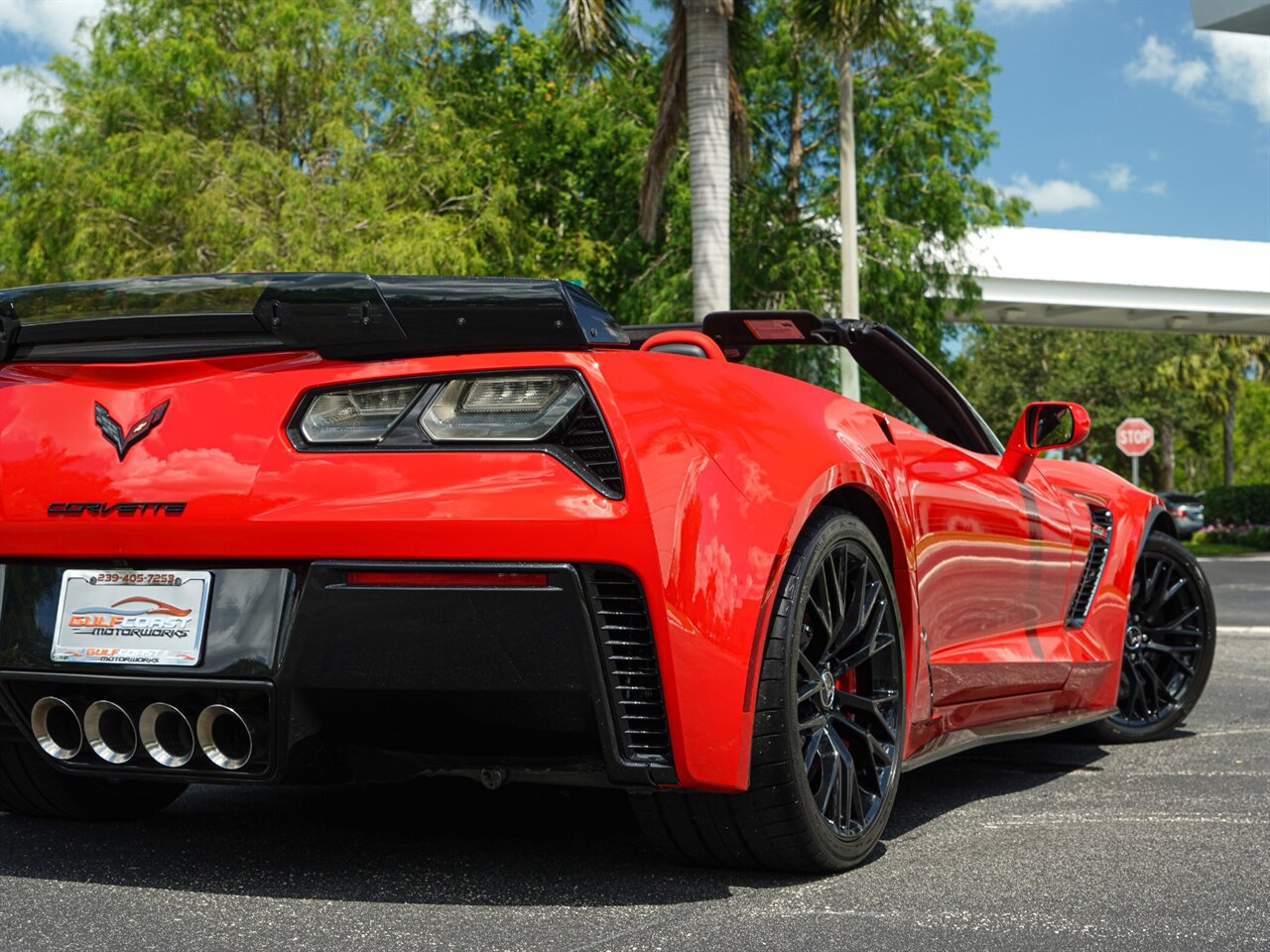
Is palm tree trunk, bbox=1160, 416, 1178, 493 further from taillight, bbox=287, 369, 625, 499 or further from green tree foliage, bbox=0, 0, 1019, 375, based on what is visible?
taillight, bbox=287, 369, 625, 499

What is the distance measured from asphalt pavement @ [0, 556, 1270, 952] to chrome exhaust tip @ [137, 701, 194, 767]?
0.94 feet

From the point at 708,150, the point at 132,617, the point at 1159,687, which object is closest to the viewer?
the point at 132,617

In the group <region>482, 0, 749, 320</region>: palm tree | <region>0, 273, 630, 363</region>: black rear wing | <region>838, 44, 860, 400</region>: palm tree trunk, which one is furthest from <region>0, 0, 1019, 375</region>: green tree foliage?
<region>0, 273, 630, 363</region>: black rear wing

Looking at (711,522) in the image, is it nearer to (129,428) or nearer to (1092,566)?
(129,428)

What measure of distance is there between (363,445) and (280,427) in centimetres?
18

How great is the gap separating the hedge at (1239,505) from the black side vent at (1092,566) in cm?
4065

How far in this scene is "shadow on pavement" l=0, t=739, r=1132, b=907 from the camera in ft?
10.5

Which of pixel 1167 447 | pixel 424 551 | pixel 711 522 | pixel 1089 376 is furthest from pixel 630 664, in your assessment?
pixel 1167 447

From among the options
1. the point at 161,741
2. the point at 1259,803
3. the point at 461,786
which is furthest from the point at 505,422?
the point at 1259,803

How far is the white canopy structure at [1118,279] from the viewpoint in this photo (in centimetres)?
3409

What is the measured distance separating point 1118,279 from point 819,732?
33710 millimetres

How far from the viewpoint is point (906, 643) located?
369cm

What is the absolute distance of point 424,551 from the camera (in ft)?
9.22

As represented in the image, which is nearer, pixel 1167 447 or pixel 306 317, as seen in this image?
pixel 306 317
